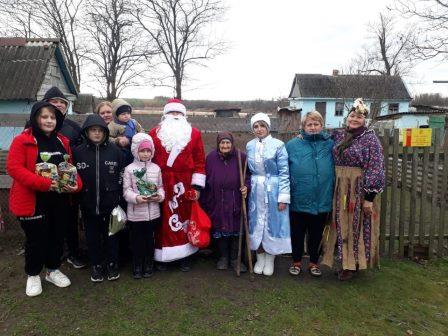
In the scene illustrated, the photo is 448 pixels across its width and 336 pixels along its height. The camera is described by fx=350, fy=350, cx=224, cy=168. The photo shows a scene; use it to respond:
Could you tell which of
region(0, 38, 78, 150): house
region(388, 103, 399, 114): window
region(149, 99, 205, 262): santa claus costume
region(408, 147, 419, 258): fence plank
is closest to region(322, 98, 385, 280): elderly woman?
region(408, 147, 419, 258): fence plank

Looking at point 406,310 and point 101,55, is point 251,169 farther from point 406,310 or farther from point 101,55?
point 101,55

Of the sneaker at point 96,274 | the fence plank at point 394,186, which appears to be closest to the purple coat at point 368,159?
the fence plank at point 394,186

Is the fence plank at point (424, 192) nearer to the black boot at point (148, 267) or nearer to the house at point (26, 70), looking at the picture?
the black boot at point (148, 267)

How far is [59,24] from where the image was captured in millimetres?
25859

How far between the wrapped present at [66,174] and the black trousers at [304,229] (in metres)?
2.34

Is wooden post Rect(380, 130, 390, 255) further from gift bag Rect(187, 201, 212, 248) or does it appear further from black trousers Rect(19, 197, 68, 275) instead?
black trousers Rect(19, 197, 68, 275)

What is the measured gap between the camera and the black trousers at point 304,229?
394 cm

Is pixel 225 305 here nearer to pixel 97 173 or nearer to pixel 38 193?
pixel 97 173

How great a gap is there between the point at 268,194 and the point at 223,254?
3.06ft

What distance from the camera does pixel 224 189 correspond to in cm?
396

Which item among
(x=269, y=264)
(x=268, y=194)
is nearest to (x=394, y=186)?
(x=268, y=194)

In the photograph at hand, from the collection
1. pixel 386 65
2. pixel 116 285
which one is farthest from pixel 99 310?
pixel 386 65

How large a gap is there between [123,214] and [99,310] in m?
0.94

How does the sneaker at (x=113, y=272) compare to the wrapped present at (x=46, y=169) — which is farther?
the sneaker at (x=113, y=272)
